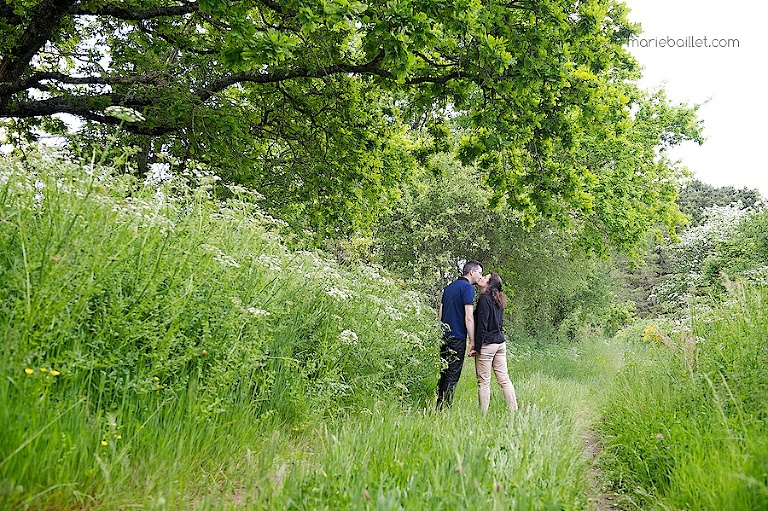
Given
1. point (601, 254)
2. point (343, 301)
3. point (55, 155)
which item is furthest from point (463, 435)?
point (601, 254)

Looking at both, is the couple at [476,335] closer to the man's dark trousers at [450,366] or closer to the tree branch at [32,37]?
the man's dark trousers at [450,366]

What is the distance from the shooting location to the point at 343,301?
604 centimetres

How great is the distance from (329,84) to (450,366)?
254 inches

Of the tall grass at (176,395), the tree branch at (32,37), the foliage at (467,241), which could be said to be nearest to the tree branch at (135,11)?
the tree branch at (32,37)

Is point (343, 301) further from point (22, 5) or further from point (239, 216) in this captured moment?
point (22, 5)

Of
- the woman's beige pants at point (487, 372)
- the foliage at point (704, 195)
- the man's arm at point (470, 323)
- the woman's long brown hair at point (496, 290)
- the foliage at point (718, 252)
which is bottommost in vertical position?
the woman's beige pants at point (487, 372)

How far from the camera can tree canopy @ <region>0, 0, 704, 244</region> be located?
24.6 ft

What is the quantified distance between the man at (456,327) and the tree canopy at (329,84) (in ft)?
7.96

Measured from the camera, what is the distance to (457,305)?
8.23 m

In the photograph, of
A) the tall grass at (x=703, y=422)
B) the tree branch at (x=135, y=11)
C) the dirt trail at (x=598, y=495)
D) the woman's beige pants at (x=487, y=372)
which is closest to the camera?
the tall grass at (x=703, y=422)

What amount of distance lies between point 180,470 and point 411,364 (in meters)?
4.55

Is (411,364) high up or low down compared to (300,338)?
down

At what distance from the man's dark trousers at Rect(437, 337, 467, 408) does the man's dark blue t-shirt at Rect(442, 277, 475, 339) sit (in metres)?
0.12

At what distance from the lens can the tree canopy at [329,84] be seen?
Result: 24.6 ft
